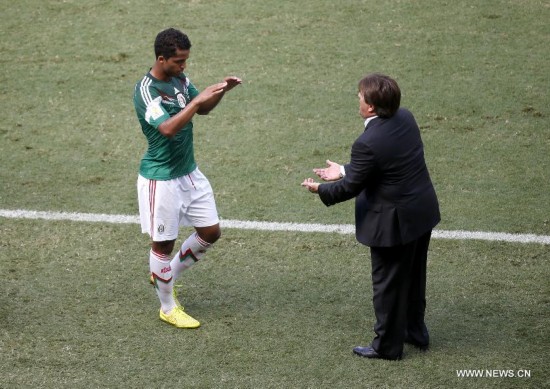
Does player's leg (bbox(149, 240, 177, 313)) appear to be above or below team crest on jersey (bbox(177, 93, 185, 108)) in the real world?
below

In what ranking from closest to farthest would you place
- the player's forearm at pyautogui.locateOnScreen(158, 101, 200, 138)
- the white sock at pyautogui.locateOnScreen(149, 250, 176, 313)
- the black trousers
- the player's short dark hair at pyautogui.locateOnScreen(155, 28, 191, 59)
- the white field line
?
the black trousers
the player's forearm at pyautogui.locateOnScreen(158, 101, 200, 138)
the player's short dark hair at pyautogui.locateOnScreen(155, 28, 191, 59)
the white sock at pyautogui.locateOnScreen(149, 250, 176, 313)
the white field line

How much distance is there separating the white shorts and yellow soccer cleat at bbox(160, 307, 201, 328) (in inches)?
23.0

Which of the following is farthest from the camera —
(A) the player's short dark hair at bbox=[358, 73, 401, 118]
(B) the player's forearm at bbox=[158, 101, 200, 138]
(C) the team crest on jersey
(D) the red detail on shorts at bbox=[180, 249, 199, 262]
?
(D) the red detail on shorts at bbox=[180, 249, 199, 262]

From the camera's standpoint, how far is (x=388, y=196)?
651cm

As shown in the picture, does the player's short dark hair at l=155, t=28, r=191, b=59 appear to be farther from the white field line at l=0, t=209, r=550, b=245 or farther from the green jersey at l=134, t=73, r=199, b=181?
the white field line at l=0, t=209, r=550, b=245

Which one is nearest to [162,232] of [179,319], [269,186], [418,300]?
[179,319]

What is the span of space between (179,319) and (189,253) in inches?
21.4

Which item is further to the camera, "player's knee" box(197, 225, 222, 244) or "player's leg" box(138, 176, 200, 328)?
"player's knee" box(197, 225, 222, 244)

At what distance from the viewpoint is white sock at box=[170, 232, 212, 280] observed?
294 inches

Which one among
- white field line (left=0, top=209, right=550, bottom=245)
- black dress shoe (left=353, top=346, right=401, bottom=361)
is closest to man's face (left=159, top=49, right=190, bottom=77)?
black dress shoe (left=353, top=346, right=401, bottom=361)

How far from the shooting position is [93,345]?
276 inches

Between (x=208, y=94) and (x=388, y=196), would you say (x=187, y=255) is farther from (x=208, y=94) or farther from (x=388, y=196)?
(x=388, y=196)

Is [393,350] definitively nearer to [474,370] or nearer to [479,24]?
[474,370]

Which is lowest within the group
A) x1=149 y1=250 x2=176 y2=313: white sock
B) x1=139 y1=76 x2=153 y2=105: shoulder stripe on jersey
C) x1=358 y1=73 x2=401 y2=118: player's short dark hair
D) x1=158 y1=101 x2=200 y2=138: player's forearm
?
x1=149 y1=250 x2=176 y2=313: white sock
